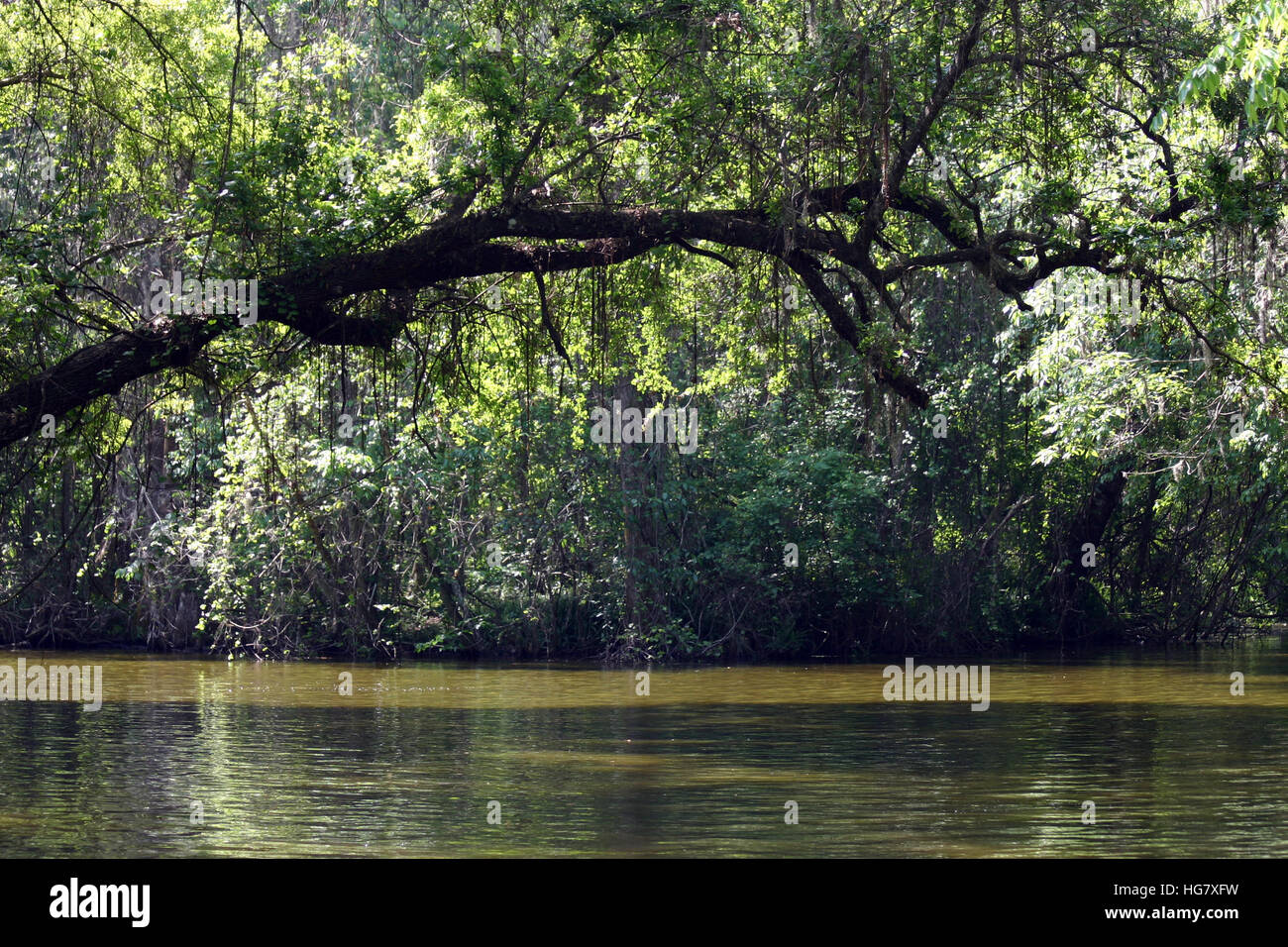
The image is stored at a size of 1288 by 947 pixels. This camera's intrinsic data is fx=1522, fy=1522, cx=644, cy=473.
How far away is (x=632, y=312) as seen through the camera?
16234mm

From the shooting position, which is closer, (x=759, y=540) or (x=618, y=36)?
(x=618, y=36)

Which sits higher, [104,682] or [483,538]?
[483,538]

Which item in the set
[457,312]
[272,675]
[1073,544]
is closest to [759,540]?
[1073,544]

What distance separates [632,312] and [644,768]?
16.7ft

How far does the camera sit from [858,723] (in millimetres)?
16953

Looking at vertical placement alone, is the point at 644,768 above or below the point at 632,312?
below

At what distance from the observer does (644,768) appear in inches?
534

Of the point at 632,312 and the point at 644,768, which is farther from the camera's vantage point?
the point at 632,312

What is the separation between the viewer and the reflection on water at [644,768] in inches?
396

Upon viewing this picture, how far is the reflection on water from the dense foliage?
2.87 m

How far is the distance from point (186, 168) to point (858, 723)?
30.3ft

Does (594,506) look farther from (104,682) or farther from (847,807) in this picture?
(847,807)

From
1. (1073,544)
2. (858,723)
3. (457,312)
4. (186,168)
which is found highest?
(186,168)

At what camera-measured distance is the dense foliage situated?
43.0 feet
